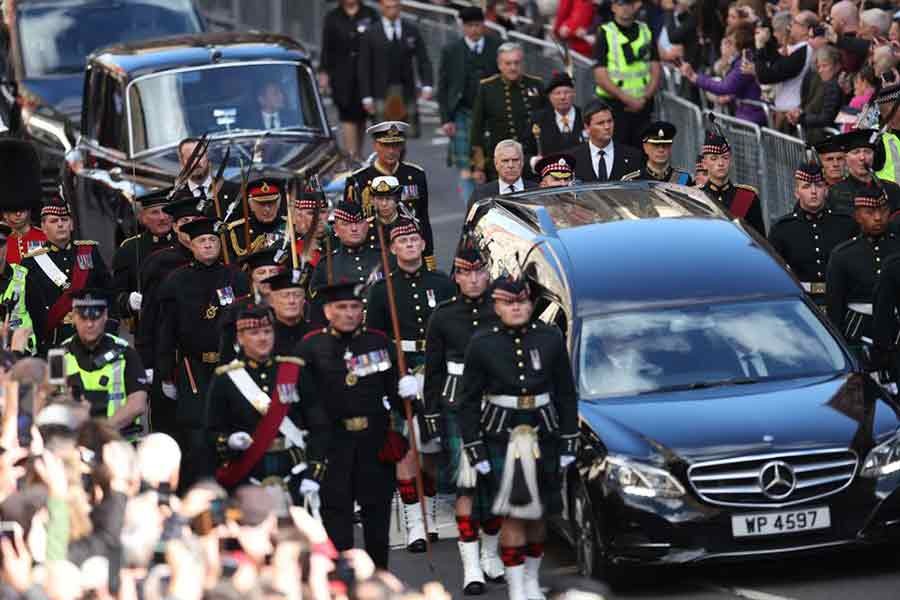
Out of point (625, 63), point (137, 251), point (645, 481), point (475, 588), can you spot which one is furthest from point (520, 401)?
point (625, 63)

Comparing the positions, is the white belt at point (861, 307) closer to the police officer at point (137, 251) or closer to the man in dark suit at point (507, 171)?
the man in dark suit at point (507, 171)

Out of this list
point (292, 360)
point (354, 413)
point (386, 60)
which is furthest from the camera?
point (386, 60)

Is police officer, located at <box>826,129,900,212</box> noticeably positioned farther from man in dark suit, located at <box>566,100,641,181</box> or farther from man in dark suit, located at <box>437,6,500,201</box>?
man in dark suit, located at <box>437,6,500,201</box>

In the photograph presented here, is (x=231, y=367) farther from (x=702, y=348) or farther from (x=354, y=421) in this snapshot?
(x=702, y=348)

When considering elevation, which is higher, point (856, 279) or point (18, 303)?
point (856, 279)

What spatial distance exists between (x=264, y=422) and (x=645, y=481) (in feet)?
6.27

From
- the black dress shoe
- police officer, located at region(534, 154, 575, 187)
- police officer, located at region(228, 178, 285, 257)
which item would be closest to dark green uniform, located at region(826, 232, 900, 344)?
police officer, located at region(534, 154, 575, 187)

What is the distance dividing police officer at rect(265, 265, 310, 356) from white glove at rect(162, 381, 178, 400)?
1788 millimetres

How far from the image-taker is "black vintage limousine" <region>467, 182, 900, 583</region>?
13.0m

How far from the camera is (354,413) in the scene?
13.4 metres

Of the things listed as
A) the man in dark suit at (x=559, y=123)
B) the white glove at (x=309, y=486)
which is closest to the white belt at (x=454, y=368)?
the white glove at (x=309, y=486)

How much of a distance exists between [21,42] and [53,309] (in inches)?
392

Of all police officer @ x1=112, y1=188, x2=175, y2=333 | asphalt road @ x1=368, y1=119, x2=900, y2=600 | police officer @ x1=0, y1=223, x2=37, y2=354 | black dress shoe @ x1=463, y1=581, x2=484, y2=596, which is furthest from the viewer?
police officer @ x1=112, y1=188, x2=175, y2=333

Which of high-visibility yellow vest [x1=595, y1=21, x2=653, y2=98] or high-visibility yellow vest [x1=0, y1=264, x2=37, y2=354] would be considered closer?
high-visibility yellow vest [x1=0, y1=264, x2=37, y2=354]
